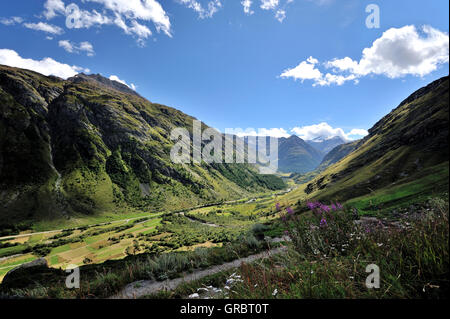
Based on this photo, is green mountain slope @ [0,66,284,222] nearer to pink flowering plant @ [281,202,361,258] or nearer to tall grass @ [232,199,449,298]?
pink flowering plant @ [281,202,361,258]

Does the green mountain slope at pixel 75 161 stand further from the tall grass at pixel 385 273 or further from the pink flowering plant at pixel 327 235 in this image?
the tall grass at pixel 385 273

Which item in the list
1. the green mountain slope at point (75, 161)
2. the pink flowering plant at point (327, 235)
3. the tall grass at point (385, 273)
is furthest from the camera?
the green mountain slope at point (75, 161)

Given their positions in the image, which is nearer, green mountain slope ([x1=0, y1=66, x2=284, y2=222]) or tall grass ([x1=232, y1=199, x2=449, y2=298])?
tall grass ([x1=232, y1=199, x2=449, y2=298])

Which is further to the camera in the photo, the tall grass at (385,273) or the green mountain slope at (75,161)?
the green mountain slope at (75,161)

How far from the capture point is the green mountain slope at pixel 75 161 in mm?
109625

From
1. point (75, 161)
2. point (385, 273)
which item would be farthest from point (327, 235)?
point (75, 161)

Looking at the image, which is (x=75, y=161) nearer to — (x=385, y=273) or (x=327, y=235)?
(x=327, y=235)

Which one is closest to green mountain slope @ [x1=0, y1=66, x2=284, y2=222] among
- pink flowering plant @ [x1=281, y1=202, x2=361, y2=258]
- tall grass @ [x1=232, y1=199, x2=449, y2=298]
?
pink flowering plant @ [x1=281, y1=202, x2=361, y2=258]

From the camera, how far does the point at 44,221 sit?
9538 cm

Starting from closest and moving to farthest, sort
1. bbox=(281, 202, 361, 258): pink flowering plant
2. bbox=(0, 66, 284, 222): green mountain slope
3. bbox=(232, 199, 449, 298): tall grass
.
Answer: bbox=(232, 199, 449, 298): tall grass → bbox=(281, 202, 361, 258): pink flowering plant → bbox=(0, 66, 284, 222): green mountain slope

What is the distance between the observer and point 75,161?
139875 mm

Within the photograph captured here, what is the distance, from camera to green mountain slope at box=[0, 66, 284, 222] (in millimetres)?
109625

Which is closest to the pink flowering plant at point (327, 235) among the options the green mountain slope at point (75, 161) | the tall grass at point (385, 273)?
the tall grass at point (385, 273)
